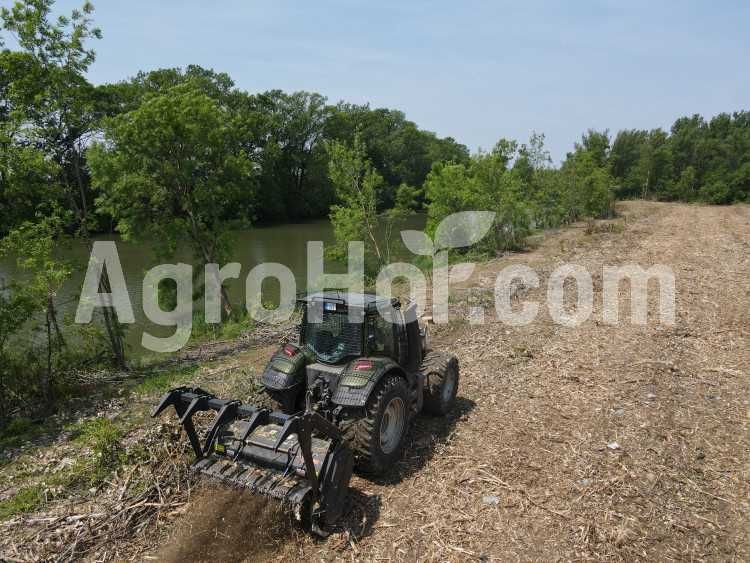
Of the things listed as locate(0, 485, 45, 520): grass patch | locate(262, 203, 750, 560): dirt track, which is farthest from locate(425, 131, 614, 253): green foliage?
locate(0, 485, 45, 520): grass patch

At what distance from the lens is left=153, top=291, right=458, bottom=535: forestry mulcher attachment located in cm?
460

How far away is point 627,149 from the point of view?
190 feet

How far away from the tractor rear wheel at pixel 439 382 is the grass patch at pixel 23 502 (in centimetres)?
457

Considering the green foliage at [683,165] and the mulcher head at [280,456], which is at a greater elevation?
the green foliage at [683,165]

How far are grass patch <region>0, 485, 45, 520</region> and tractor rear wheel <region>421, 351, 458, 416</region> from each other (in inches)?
180

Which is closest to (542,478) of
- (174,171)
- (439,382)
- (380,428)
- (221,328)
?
(439,382)

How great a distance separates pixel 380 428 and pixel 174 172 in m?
12.7

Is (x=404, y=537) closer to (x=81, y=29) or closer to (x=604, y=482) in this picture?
(x=604, y=482)

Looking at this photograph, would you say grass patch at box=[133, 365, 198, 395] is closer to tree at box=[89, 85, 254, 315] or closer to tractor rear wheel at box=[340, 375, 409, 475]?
tractor rear wheel at box=[340, 375, 409, 475]

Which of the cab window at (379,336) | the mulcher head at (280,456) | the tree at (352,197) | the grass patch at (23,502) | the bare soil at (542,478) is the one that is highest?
the tree at (352,197)

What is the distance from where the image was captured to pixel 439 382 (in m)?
6.62

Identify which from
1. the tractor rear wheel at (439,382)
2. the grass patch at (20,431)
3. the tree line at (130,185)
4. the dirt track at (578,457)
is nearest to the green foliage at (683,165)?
the tree line at (130,185)

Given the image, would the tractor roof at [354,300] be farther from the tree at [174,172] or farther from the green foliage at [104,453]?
the tree at [174,172]

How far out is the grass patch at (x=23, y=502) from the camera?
5.25 metres
